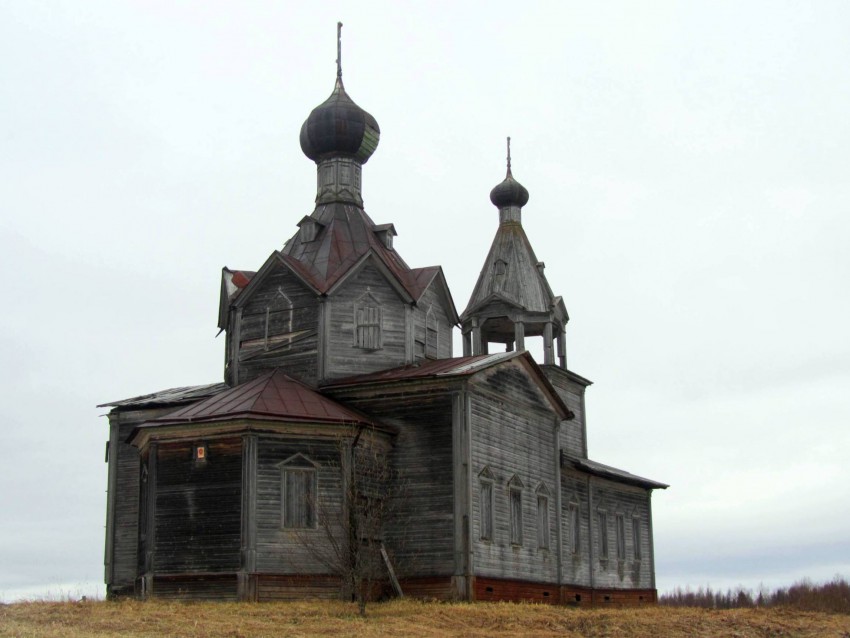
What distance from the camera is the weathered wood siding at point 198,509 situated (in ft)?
88.0

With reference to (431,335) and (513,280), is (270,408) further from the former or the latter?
(513,280)

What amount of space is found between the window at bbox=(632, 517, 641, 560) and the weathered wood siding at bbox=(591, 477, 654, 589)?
0.11m

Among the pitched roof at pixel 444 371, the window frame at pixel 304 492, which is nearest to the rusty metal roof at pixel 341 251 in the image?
the pitched roof at pixel 444 371

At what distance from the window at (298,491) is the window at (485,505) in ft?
13.6

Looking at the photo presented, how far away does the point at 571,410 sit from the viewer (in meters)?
41.5

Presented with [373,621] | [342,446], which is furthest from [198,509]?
[373,621]

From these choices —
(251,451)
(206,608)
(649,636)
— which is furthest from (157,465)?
(649,636)

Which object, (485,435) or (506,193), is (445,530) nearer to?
(485,435)

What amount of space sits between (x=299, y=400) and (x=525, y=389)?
262 inches

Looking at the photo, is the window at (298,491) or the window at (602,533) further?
the window at (602,533)

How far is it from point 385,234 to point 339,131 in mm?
3421

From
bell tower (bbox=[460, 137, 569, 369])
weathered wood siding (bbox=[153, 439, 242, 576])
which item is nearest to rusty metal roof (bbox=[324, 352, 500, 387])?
weathered wood siding (bbox=[153, 439, 242, 576])

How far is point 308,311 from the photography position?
31641 millimetres

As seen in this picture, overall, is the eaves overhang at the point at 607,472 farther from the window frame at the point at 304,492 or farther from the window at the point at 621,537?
the window frame at the point at 304,492
